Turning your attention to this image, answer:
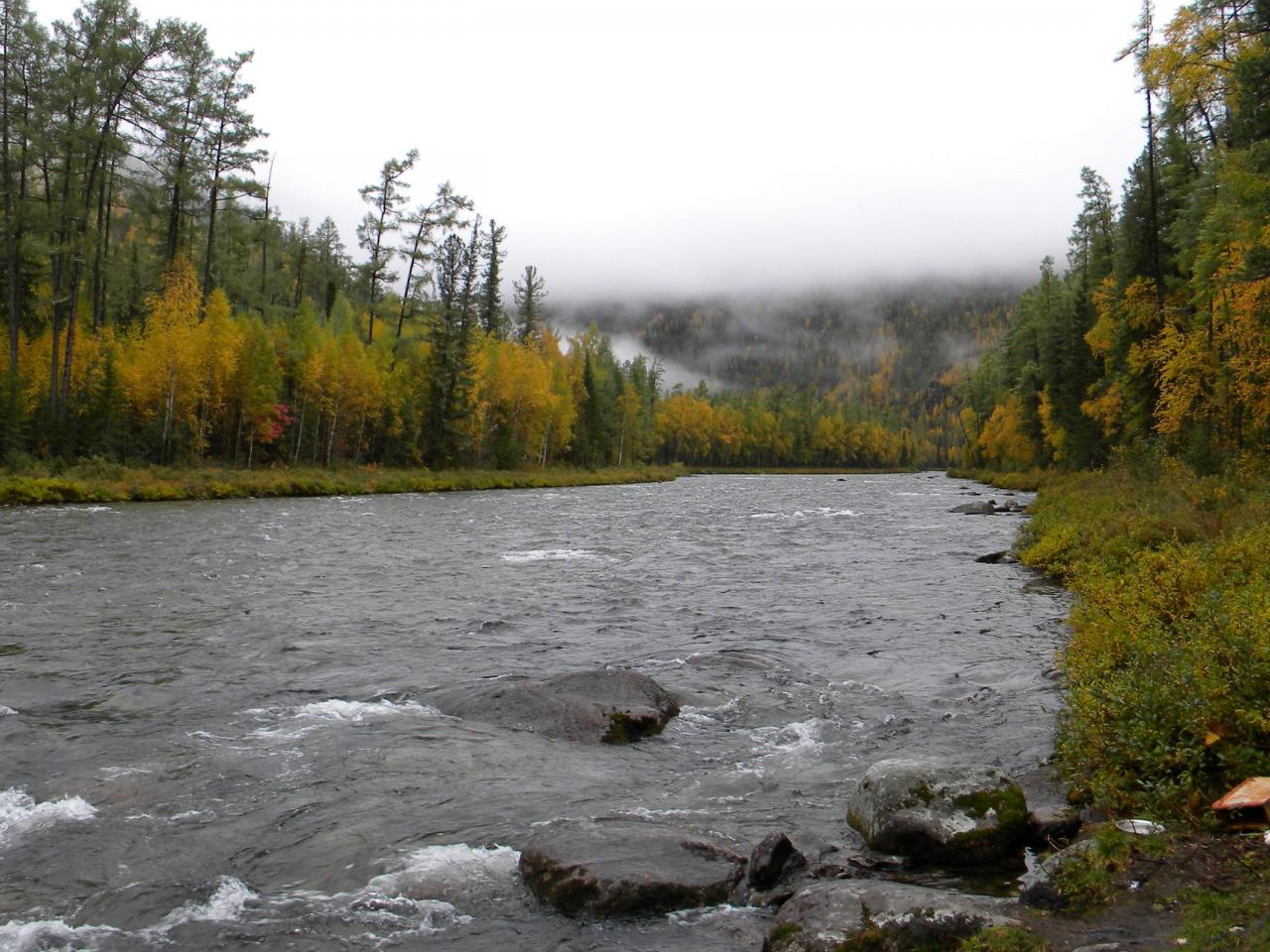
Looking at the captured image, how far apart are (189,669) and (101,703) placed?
1735mm

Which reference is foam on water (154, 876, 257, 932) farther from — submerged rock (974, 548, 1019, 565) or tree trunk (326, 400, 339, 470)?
tree trunk (326, 400, 339, 470)

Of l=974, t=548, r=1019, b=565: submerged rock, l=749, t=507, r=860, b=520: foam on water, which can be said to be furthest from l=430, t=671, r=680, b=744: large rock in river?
l=749, t=507, r=860, b=520: foam on water

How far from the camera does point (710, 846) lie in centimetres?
700

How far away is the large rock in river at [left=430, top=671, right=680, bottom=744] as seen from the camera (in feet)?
34.4

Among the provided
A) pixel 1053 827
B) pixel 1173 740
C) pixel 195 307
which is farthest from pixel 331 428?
pixel 1173 740

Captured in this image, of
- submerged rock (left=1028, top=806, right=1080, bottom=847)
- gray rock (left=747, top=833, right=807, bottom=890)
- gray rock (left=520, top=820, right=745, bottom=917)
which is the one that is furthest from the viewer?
submerged rock (left=1028, top=806, right=1080, bottom=847)

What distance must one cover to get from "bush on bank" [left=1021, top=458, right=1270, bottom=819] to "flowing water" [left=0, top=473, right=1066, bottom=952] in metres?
1.21

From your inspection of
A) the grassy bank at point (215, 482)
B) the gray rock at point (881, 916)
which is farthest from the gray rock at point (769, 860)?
the grassy bank at point (215, 482)

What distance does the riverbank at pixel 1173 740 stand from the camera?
5078mm

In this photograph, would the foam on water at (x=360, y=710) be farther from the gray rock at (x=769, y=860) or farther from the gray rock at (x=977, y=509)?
the gray rock at (x=977, y=509)

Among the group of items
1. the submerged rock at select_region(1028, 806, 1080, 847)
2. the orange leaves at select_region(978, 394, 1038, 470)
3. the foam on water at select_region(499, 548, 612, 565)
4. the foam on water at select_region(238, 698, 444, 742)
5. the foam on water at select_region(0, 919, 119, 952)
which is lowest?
the foam on water at select_region(0, 919, 119, 952)

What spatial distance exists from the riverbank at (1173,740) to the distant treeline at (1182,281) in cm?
999

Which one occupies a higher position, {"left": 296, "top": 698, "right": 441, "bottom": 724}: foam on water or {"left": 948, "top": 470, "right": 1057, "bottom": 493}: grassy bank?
{"left": 948, "top": 470, "right": 1057, "bottom": 493}: grassy bank

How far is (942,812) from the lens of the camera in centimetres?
716
